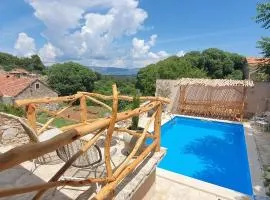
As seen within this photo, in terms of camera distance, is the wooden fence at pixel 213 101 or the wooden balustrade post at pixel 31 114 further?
the wooden fence at pixel 213 101

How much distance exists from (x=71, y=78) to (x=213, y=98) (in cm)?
3163

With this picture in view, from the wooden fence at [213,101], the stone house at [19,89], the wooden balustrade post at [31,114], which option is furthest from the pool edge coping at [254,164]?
the stone house at [19,89]

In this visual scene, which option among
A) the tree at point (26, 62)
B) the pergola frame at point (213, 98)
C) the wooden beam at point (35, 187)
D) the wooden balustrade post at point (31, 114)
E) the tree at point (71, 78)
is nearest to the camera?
the wooden beam at point (35, 187)

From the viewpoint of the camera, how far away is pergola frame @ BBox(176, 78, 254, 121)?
16141mm

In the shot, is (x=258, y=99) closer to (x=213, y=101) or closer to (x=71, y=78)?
(x=213, y=101)

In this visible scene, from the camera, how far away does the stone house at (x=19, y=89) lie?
1035 inches

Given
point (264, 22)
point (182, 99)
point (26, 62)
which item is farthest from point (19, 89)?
point (26, 62)

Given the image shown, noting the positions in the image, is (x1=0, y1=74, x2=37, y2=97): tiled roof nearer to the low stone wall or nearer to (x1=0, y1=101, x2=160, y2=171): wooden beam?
the low stone wall

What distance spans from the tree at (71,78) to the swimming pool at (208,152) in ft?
101

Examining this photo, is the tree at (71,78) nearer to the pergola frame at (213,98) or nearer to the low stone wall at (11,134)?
the pergola frame at (213,98)

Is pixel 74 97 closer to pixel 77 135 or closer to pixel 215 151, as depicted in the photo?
pixel 77 135

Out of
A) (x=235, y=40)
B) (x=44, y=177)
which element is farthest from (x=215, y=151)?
(x=235, y=40)

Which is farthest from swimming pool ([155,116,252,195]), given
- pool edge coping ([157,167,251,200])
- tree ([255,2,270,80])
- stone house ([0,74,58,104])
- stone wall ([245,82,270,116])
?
stone house ([0,74,58,104])

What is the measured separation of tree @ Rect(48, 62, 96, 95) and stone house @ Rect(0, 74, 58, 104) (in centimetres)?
1053
